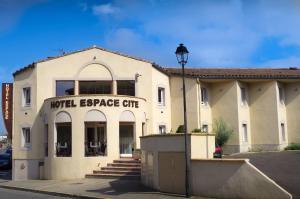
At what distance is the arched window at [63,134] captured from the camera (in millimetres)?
26391

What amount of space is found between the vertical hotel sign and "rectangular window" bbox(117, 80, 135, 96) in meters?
7.91

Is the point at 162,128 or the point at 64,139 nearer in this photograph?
the point at 64,139

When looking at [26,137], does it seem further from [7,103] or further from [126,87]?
[126,87]

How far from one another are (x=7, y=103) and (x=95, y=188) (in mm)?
13507

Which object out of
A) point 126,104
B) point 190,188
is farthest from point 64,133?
point 190,188

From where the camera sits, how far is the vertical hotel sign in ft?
101

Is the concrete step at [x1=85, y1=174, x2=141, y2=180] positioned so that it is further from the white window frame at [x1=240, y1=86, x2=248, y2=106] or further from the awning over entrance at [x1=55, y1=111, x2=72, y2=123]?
the white window frame at [x1=240, y1=86, x2=248, y2=106]

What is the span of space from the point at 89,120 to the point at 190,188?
11.2 m

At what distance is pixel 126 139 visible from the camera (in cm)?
2805

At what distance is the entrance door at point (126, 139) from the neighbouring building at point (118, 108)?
0.21 feet

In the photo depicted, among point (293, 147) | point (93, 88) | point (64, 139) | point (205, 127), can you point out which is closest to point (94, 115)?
point (64, 139)

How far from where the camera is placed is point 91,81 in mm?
29109

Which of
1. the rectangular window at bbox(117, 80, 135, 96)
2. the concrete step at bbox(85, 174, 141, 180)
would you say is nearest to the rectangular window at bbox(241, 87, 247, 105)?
the rectangular window at bbox(117, 80, 135, 96)

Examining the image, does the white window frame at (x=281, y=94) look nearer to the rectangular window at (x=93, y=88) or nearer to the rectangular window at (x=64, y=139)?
the rectangular window at (x=93, y=88)
